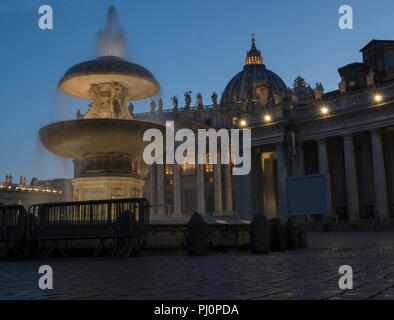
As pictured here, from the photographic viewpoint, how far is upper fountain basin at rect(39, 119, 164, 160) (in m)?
17.7

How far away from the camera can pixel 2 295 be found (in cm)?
573

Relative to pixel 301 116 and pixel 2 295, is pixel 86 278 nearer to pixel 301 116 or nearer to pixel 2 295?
pixel 2 295

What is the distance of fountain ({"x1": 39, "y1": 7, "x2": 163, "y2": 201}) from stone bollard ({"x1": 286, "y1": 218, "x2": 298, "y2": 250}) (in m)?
6.13

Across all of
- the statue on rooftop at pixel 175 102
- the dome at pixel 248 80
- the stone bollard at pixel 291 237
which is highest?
the dome at pixel 248 80

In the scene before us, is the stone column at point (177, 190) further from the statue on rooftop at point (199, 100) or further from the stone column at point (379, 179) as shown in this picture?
the stone column at point (379, 179)

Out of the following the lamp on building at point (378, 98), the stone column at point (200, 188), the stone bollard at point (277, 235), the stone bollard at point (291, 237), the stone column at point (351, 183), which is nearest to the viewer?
the stone bollard at point (277, 235)

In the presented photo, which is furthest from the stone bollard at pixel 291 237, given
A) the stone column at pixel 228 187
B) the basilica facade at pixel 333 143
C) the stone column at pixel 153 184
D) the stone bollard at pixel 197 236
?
the stone column at pixel 153 184

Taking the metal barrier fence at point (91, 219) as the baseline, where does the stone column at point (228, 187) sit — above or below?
above

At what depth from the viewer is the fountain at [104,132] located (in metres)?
18.0

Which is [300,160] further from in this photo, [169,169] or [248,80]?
[248,80]

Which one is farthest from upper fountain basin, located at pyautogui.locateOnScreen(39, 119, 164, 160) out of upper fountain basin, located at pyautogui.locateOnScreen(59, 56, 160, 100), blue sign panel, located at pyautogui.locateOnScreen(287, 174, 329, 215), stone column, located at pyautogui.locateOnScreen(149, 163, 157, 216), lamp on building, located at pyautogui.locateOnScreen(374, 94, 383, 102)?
stone column, located at pyautogui.locateOnScreen(149, 163, 157, 216)

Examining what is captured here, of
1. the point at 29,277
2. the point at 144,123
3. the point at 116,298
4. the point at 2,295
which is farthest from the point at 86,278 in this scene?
the point at 144,123
